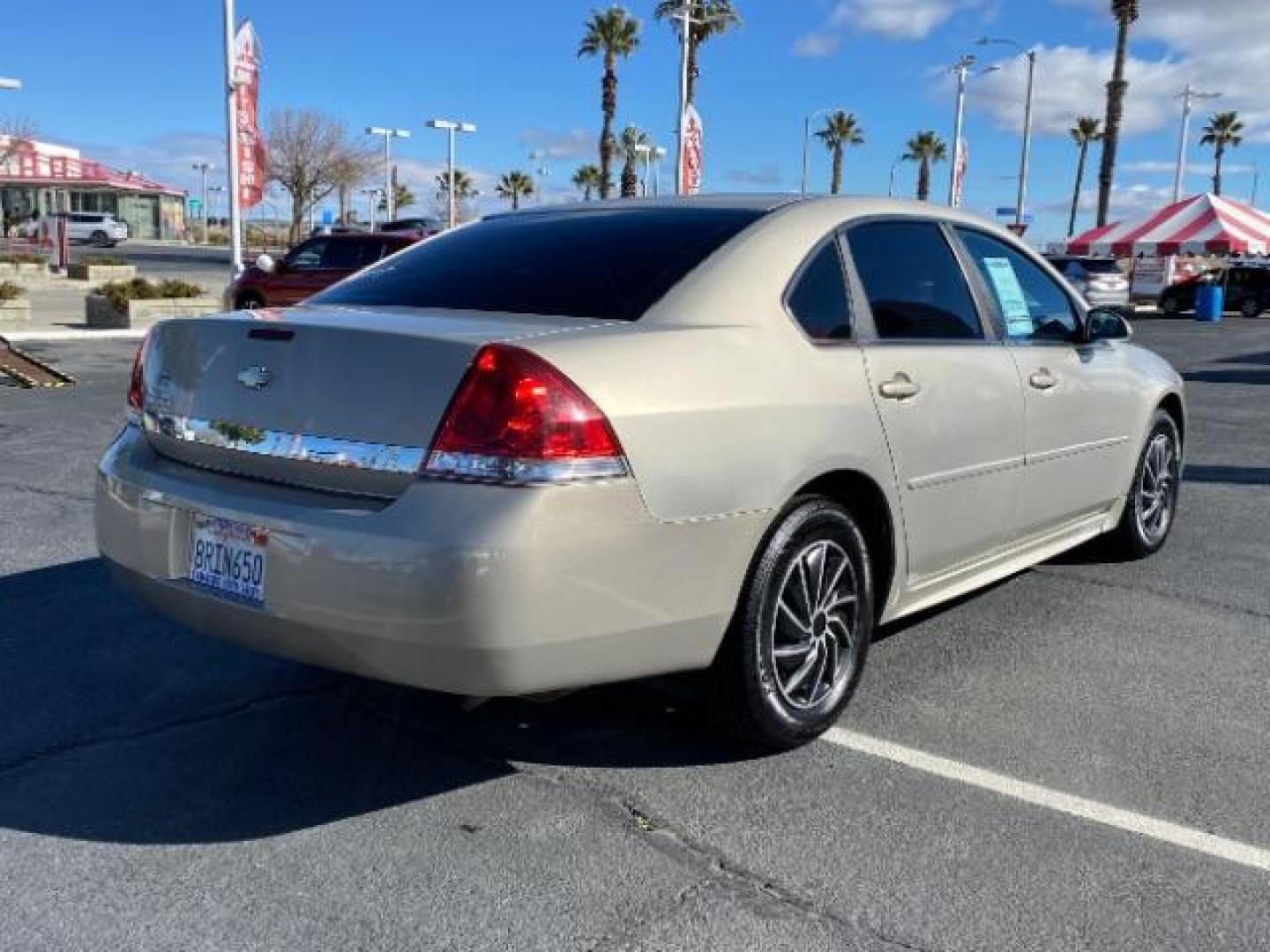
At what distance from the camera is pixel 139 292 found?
65.5ft

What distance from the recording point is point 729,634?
10.9 ft

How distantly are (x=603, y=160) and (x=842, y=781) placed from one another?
145ft

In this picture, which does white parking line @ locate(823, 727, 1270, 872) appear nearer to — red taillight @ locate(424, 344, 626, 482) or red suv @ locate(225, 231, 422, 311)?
red taillight @ locate(424, 344, 626, 482)

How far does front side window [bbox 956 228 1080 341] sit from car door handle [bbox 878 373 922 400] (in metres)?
0.87

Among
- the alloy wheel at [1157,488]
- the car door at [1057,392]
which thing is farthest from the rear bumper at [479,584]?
the alloy wheel at [1157,488]

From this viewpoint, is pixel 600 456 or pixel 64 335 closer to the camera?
pixel 600 456

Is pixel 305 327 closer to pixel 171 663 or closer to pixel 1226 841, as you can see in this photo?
pixel 171 663

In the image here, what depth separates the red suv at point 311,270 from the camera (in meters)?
18.1

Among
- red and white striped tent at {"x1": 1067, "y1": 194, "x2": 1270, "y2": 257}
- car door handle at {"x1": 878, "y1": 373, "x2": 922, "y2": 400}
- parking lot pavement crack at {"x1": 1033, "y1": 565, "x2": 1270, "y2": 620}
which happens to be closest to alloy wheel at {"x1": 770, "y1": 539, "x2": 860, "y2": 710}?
car door handle at {"x1": 878, "y1": 373, "x2": 922, "y2": 400}

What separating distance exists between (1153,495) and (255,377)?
4449 millimetres

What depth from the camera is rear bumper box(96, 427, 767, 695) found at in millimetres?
2830

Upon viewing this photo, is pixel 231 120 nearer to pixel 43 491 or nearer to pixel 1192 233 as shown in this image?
pixel 43 491

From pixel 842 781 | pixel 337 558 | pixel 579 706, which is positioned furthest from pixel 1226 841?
pixel 337 558

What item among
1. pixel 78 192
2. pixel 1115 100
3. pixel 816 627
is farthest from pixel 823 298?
pixel 78 192
